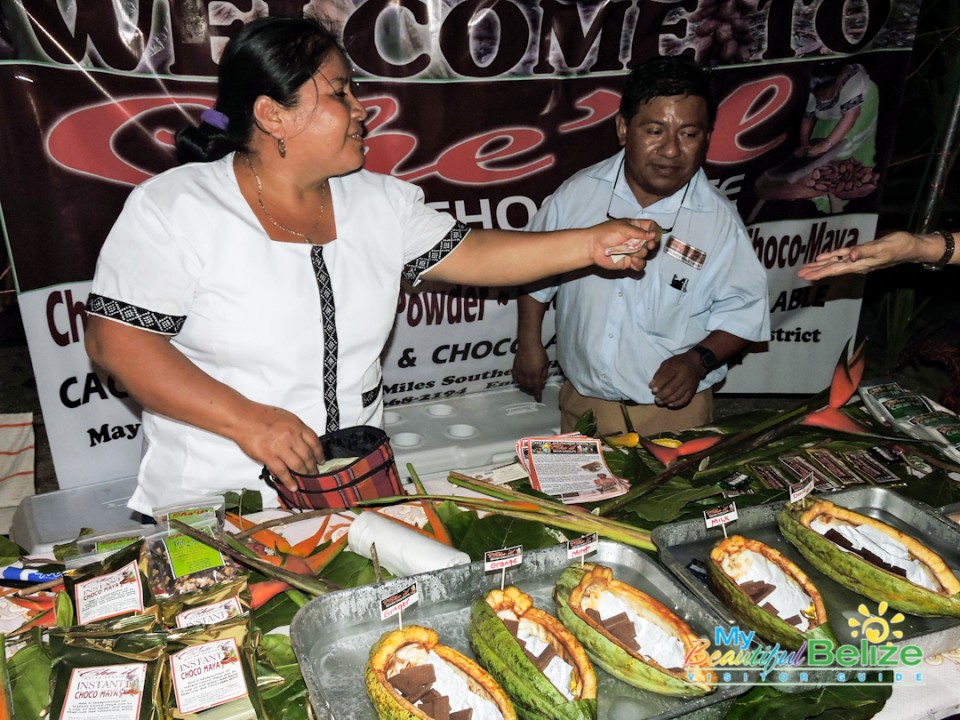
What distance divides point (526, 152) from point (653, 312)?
99cm

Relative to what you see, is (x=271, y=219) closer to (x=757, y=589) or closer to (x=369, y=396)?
(x=369, y=396)

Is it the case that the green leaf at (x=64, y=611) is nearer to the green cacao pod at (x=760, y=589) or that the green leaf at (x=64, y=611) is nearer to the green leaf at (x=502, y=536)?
the green leaf at (x=502, y=536)

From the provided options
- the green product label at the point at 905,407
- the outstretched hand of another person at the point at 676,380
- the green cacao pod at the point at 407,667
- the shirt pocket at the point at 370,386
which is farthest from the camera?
the outstretched hand of another person at the point at 676,380

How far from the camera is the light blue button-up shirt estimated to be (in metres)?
2.92

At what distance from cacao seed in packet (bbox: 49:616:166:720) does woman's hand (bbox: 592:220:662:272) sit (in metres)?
1.49

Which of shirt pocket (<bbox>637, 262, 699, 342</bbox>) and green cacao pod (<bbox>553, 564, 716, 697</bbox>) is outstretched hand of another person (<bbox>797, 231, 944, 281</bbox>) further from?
green cacao pod (<bbox>553, 564, 716, 697</bbox>)

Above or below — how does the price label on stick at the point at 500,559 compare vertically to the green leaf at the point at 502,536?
above

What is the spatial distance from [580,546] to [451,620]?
301 millimetres

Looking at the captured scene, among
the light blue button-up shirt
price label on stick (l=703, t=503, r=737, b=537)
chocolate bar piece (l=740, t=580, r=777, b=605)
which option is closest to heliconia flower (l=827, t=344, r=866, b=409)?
price label on stick (l=703, t=503, r=737, b=537)

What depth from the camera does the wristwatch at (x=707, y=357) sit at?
2.91 metres

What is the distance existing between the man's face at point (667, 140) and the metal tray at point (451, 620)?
5.11 feet

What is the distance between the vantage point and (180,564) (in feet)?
4.95

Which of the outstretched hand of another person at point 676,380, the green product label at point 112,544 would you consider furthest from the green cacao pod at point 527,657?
the outstretched hand of another person at point 676,380

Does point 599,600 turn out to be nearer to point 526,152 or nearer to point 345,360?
point 345,360
